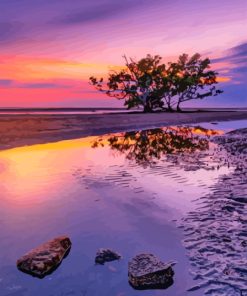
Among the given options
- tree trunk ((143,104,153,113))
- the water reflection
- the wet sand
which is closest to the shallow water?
the water reflection

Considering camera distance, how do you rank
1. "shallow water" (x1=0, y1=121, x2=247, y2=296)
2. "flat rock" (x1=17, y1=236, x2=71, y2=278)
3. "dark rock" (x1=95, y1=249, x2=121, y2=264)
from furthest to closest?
"dark rock" (x1=95, y1=249, x2=121, y2=264) < "flat rock" (x1=17, y1=236, x2=71, y2=278) < "shallow water" (x1=0, y1=121, x2=247, y2=296)

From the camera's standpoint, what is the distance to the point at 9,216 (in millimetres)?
8227

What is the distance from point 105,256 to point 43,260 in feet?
3.02

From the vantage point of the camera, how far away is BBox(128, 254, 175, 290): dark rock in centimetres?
504

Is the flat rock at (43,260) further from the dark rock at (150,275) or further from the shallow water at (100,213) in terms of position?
the dark rock at (150,275)

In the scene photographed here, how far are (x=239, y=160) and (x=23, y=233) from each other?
1071cm

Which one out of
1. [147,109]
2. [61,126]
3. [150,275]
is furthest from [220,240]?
[147,109]

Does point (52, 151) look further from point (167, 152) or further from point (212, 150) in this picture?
point (212, 150)

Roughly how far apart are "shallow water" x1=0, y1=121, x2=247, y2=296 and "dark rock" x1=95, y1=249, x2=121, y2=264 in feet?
0.34

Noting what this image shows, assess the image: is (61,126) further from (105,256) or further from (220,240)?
(105,256)

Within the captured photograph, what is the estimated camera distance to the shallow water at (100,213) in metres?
5.29

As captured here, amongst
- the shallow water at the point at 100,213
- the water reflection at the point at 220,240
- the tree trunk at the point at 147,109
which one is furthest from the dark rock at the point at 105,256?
the tree trunk at the point at 147,109

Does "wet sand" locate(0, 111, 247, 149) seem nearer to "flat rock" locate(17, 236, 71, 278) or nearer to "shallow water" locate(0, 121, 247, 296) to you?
"shallow water" locate(0, 121, 247, 296)

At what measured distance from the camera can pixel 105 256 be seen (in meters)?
5.88
